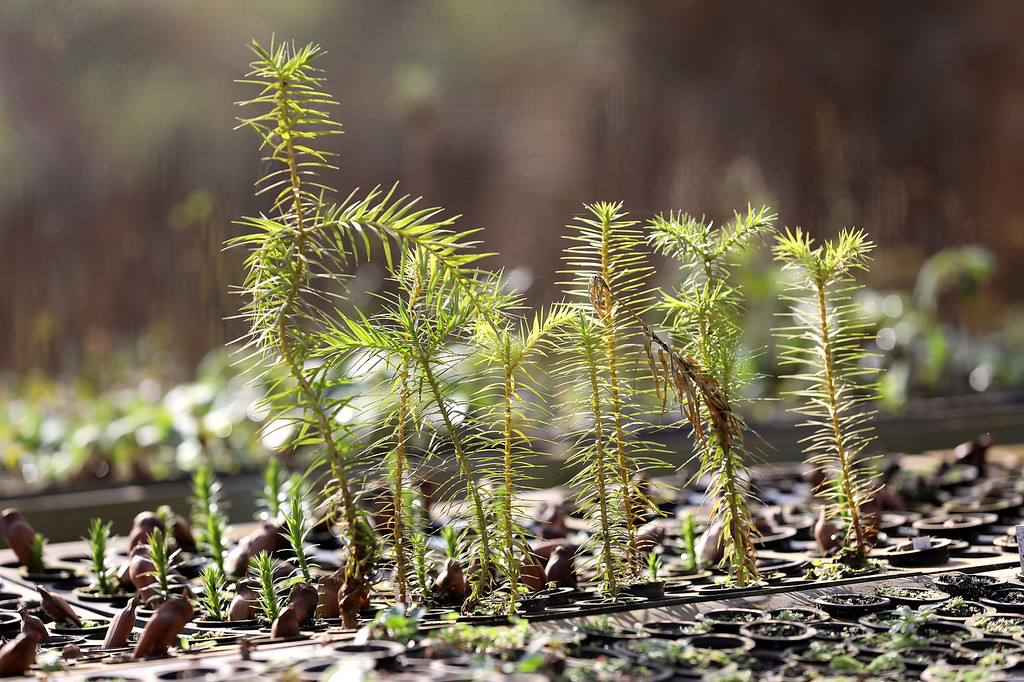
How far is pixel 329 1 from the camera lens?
13.6 m

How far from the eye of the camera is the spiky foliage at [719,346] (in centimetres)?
266

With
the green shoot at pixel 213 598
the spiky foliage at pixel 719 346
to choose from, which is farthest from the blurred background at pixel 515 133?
the spiky foliage at pixel 719 346

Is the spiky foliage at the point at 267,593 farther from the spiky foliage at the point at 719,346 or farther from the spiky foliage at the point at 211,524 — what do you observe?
the spiky foliage at the point at 719,346

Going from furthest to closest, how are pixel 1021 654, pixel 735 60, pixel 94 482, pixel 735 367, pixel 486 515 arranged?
pixel 735 60, pixel 94 482, pixel 735 367, pixel 486 515, pixel 1021 654

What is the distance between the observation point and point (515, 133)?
45.6 feet

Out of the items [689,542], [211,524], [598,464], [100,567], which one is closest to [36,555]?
[100,567]

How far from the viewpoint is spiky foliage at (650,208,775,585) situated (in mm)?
2656

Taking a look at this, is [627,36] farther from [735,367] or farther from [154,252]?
[735,367]

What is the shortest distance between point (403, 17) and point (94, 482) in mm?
9196

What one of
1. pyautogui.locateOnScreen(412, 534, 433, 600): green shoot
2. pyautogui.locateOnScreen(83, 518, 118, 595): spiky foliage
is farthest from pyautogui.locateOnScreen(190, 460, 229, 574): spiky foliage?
pyautogui.locateOnScreen(412, 534, 433, 600): green shoot

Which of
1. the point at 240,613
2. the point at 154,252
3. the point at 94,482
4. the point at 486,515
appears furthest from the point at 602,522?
the point at 154,252

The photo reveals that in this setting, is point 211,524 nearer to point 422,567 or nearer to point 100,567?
point 100,567

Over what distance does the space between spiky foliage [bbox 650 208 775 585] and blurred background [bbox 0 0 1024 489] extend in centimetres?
845

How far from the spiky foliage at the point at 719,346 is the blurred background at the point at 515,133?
8.45 metres
